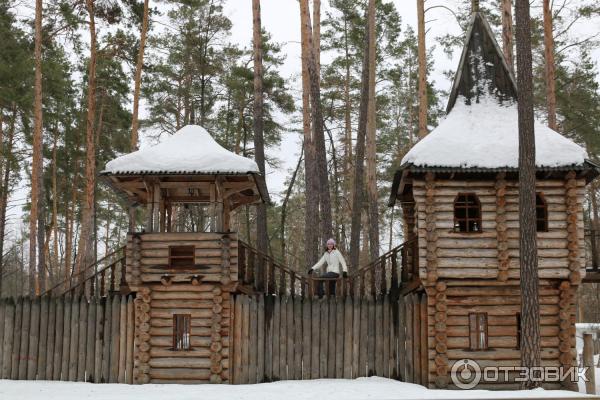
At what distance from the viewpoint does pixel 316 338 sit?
52.7 feet

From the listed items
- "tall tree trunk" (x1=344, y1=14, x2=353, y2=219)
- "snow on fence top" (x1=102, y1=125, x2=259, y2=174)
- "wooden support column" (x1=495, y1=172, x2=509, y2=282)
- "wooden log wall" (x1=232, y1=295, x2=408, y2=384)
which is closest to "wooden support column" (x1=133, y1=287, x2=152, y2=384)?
"wooden log wall" (x1=232, y1=295, x2=408, y2=384)

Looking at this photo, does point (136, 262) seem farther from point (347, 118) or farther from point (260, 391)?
point (347, 118)

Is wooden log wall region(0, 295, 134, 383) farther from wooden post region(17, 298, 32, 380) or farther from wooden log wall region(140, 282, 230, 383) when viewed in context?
wooden log wall region(140, 282, 230, 383)

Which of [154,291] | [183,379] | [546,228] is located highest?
[546,228]

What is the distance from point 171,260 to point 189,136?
3327 mm

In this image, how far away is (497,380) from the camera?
15172 mm

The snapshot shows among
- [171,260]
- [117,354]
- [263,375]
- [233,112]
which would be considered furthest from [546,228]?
[233,112]

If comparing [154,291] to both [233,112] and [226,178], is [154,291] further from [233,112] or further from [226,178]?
[233,112]

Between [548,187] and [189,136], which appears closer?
[548,187]

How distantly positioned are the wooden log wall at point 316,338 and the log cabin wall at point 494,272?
3.24 ft

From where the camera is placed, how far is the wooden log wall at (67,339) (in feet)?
52.6

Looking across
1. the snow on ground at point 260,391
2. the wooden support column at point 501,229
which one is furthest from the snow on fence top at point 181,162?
the wooden support column at point 501,229

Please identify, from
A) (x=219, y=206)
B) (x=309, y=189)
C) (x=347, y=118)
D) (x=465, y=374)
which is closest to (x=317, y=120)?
(x=309, y=189)

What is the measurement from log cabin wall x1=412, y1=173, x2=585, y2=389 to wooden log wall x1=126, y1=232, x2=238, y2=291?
470 cm
